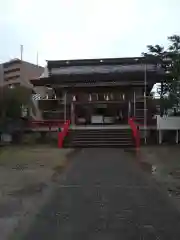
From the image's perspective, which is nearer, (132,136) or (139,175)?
(139,175)

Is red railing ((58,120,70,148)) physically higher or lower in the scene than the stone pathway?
higher

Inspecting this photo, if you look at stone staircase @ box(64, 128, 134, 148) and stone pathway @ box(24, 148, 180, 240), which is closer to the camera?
stone pathway @ box(24, 148, 180, 240)

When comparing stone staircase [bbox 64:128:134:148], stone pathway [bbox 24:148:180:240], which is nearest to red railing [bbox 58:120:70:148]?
stone staircase [bbox 64:128:134:148]

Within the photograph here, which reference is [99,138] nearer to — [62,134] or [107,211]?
[62,134]

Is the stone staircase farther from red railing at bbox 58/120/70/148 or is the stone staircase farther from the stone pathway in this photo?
the stone pathway

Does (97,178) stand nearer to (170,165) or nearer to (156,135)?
(170,165)

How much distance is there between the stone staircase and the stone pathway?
37.9ft

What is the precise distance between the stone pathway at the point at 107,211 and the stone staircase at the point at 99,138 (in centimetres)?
1155

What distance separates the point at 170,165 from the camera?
49.8 feet

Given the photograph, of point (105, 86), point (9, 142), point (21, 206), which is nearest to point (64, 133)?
point (9, 142)

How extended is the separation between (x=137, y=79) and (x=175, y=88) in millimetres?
8579

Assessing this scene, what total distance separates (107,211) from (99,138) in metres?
17.8

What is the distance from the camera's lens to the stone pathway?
6.00 meters

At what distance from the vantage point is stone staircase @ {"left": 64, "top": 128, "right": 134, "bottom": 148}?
24.3m
